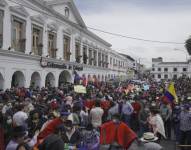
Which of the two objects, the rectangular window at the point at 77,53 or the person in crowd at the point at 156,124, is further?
the rectangular window at the point at 77,53

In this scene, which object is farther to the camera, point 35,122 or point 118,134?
point 35,122

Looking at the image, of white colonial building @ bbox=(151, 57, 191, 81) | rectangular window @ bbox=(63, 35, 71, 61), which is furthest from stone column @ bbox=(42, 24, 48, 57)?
white colonial building @ bbox=(151, 57, 191, 81)

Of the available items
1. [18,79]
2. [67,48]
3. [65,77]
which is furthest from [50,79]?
[18,79]

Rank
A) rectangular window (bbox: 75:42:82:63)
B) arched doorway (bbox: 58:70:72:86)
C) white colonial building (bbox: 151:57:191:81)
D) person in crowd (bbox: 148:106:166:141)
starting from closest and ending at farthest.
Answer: person in crowd (bbox: 148:106:166:141) < arched doorway (bbox: 58:70:72:86) < rectangular window (bbox: 75:42:82:63) < white colonial building (bbox: 151:57:191:81)

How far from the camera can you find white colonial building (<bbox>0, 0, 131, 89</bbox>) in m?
22.6

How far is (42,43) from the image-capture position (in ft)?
91.5

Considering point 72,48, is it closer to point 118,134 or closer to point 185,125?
point 185,125

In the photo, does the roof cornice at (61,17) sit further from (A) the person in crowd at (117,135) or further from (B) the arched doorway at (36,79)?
(A) the person in crowd at (117,135)

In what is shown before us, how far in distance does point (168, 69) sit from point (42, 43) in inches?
3794

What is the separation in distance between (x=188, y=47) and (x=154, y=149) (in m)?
47.4

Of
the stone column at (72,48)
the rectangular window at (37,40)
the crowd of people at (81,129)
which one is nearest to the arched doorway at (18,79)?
the rectangular window at (37,40)

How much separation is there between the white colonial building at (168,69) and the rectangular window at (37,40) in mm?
92445

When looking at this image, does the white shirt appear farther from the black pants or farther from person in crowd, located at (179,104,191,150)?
the black pants

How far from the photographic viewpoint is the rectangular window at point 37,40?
26875mm
